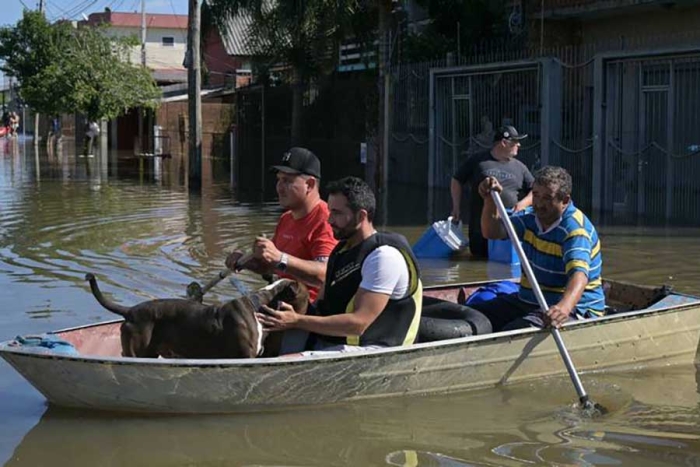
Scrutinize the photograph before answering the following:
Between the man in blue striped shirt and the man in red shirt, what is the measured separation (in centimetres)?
126

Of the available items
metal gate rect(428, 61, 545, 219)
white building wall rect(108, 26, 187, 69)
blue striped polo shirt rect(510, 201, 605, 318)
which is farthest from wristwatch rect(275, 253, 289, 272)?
white building wall rect(108, 26, 187, 69)

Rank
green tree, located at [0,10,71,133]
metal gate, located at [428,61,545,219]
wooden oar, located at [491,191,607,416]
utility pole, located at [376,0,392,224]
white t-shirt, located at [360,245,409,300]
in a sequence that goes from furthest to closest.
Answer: green tree, located at [0,10,71,133]
utility pole, located at [376,0,392,224]
metal gate, located at [428,61,545,219]
wooden oar, located at [491,191,607,416]
white t-shirt, located at [360,245,409,300]

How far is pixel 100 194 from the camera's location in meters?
23.4

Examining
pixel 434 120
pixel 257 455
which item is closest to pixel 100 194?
pixel 434 120

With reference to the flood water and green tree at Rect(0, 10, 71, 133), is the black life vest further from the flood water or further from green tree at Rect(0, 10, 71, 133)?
green tree at Rect(0, 10, 71, 133)

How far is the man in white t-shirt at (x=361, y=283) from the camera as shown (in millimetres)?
6652

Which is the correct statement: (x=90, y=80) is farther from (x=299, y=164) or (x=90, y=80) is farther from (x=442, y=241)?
(x=299, y=164)

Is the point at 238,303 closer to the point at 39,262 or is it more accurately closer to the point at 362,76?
the point at 39,262

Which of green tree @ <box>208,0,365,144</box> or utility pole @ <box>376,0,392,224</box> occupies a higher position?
green tree @ <box>208,0,365,144</box>

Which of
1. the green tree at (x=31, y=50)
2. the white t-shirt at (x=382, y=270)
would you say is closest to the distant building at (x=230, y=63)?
the green tree at (x=31, y=50)

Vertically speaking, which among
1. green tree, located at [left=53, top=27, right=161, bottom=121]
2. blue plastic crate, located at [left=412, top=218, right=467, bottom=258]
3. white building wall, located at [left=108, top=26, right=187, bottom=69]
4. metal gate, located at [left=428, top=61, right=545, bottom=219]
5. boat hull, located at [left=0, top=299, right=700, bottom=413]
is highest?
white building wall, located at [left=108, top=26, right=187, bottom=69]

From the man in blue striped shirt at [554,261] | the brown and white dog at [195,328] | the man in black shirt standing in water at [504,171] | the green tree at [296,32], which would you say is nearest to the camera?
the brown and white dog at [195,328]

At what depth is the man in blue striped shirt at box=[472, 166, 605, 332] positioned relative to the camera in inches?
295

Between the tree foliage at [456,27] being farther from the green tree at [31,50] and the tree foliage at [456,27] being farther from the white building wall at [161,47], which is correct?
the white building wall at [161,47]
